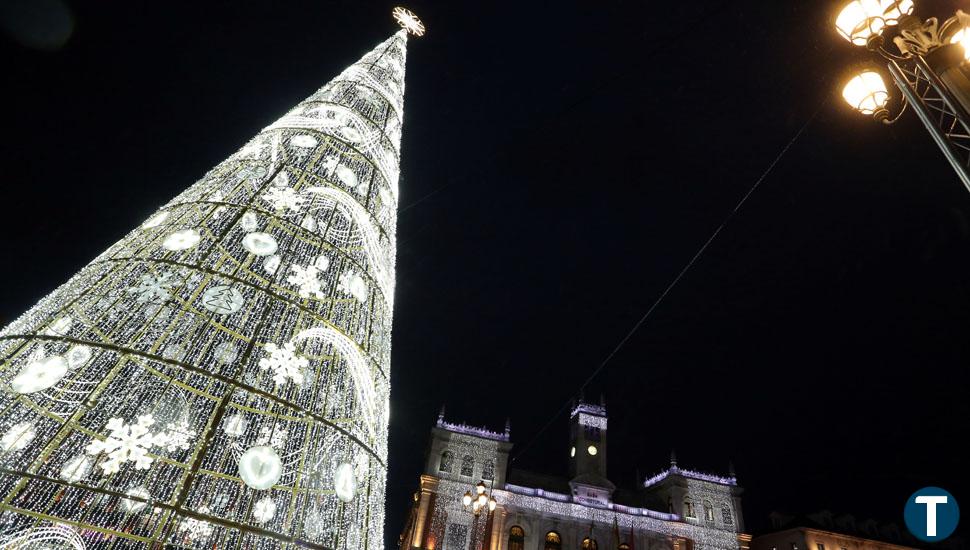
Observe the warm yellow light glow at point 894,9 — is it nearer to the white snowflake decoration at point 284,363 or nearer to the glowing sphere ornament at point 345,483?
the white snowflake decoration at point 284,363

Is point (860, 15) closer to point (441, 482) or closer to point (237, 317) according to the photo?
point (237, 317)

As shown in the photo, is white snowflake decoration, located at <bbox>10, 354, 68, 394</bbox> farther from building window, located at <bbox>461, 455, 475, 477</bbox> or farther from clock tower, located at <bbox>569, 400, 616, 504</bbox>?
Answer: clock tower, located at <bbox>569, 400, 616, 504</bbox>

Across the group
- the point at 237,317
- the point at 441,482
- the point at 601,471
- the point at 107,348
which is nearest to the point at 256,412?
the point at 237,317

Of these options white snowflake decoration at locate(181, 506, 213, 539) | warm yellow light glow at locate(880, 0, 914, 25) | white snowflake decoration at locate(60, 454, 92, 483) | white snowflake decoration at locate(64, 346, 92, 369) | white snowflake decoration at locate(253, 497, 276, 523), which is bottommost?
white snowflake decoration at locate(181, 506, 213, 539)

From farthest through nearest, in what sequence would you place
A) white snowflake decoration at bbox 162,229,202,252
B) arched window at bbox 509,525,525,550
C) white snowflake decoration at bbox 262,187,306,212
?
1. arched window at bbox 509,525,525,550
2. white snowflake decoration at bbox 262,187,306,212
3. white snowflake decoration at bbox 162,229,202,252

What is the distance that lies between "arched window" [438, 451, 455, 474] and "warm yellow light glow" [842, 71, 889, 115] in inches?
1326

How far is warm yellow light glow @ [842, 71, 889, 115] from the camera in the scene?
184 inches

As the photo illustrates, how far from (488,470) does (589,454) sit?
34.4 feet

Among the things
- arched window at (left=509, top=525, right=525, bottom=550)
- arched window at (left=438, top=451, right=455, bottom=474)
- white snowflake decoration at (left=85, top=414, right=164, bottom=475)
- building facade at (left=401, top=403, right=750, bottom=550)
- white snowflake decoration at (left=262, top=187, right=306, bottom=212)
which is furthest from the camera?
arched window at (left=438, top=451, right=455, bottom=474)

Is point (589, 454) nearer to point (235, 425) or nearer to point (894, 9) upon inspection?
point (235, 425)

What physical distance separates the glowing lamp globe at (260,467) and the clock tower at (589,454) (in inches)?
1455

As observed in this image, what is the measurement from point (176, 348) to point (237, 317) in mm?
562

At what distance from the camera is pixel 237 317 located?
4590mm

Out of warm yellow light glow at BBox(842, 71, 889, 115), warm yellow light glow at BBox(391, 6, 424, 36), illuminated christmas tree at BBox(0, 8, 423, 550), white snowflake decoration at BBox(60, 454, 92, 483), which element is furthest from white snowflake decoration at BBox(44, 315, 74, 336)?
warm yellow light glow at BBox(842, 71, 889, 115)
